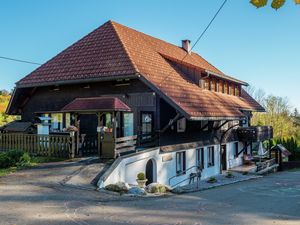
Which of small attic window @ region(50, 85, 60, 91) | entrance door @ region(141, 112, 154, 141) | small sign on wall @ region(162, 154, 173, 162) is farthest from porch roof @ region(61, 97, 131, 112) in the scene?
small attic window @ region(50, 85, 60, 91)

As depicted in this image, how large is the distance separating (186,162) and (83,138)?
655 centimetres

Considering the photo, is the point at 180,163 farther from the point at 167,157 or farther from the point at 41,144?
the point at 41,144

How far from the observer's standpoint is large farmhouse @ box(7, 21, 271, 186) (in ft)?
53.7

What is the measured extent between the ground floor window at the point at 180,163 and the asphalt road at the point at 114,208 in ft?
24.0

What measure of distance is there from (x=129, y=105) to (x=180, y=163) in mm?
4579

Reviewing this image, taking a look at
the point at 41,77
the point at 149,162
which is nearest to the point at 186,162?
the point at 149,162

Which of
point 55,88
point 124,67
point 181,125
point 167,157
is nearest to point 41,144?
point 55,88

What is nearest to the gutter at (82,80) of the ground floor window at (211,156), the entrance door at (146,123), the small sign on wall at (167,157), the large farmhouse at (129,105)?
the large farmhouse at (129,105)

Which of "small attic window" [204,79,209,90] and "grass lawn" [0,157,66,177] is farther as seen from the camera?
"small attic window" [204,79,209,90]

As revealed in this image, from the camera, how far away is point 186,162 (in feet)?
66.6

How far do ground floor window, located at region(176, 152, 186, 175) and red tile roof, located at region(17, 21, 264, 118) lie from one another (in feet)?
9.75

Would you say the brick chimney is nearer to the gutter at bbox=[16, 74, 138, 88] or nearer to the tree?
the gutter at bbox=[16, 74, 138, 88]

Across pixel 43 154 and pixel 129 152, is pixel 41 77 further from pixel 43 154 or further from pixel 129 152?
pixel 129 152

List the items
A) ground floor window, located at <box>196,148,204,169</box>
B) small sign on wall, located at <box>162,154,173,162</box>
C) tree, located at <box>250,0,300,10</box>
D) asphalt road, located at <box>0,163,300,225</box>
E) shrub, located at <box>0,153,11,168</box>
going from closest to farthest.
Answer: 1. tree, located at <box>250,0,300,10</box>
2. asphalt road, located at <box>0,163,300,225</box>
3. shrub, located at <box>0,153,11,168</box>
4. small sign on wall, located at <box>162,154,173,162</box>
5. ground floor window, located at <box>196,148,204,169</box>
